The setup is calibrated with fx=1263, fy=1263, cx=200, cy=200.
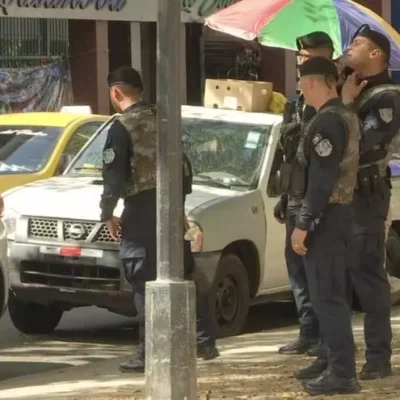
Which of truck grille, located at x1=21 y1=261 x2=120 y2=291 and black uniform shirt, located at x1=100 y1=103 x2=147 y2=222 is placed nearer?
black uniform shirt, located at x1=100 y1=103 x2=147 y2=222

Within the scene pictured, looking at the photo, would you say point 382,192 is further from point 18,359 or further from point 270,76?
point 270,76

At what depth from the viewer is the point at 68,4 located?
74.3 ft

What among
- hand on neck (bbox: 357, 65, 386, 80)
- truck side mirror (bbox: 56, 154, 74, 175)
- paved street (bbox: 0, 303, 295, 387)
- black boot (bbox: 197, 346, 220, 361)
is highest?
hand on neck (bbox: 357, 65, 386, 80)

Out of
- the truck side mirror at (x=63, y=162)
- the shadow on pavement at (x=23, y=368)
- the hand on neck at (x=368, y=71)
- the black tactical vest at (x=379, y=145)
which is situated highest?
the hand on neck at (x=368, y=71)

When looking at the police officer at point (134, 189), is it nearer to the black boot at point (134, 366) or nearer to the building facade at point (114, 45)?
the black boot at point (134, 366)

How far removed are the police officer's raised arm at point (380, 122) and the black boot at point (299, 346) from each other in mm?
1844

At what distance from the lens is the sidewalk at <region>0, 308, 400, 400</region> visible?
23.3 ft

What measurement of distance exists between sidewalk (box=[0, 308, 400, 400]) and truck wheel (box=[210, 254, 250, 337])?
582 millimetres

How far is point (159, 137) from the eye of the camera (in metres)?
6.27

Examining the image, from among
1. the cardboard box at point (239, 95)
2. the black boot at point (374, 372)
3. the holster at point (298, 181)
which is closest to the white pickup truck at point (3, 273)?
the holster at point (298, 181)

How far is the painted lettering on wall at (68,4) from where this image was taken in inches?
847

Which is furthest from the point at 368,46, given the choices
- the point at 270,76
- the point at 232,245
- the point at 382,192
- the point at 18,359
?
the point at 270,76

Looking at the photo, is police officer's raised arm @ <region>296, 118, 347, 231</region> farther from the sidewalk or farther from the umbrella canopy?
the umbrella canopy

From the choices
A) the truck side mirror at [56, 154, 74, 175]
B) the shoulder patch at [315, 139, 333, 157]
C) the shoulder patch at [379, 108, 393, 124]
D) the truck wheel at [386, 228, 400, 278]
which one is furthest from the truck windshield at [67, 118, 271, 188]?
the shoulder patch at [315, 139, 333, 157]
